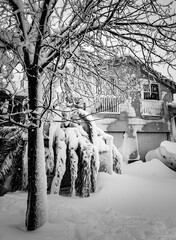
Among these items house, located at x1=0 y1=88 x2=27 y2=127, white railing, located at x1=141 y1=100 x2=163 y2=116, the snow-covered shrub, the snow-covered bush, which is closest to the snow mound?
the snow-covered shrub

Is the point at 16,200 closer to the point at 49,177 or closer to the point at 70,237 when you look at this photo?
the point at 49,177

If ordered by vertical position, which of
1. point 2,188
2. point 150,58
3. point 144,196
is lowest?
point 144,196

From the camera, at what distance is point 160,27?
2725 mm

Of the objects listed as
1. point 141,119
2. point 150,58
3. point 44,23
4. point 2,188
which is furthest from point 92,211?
point 141,119

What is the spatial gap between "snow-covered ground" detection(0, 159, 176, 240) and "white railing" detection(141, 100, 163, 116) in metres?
7.60

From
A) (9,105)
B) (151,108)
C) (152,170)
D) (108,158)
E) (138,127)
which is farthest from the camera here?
(151,108)

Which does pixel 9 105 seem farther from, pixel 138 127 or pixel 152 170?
pixel 138 127

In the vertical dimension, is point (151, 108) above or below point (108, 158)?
above

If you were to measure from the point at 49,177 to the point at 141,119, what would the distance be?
8.47m

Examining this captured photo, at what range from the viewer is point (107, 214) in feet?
9.85

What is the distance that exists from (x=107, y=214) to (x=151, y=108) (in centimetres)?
1014

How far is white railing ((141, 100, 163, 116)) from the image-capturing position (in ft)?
38.1

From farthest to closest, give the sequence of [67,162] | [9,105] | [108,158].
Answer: [108,158]
[9,105]
[67,162]

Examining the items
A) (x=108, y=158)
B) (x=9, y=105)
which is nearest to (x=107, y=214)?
(x=108, y=158)
